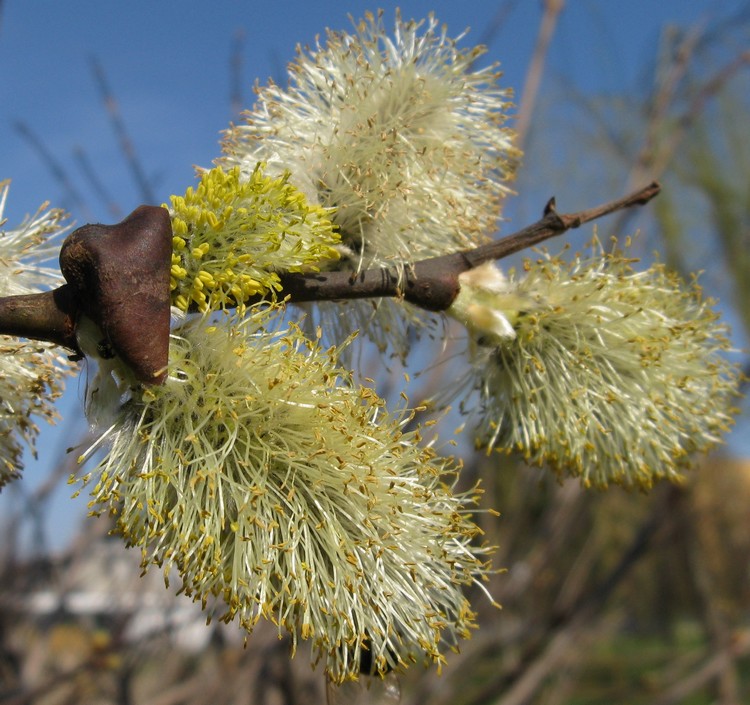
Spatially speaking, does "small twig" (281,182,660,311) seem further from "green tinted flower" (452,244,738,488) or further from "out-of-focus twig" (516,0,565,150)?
"out-of-focus twig" (516,0,565,150)

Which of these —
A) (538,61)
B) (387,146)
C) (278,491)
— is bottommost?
(278,491)

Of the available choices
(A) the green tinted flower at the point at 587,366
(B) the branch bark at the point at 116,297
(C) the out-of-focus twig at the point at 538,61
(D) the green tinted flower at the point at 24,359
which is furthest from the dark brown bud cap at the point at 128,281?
(C) the out-of-focus twig at the point at 538,61

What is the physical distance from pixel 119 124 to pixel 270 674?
6.47ft

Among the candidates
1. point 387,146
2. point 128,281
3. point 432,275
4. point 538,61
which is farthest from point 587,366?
point 538,61

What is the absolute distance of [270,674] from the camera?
280cm

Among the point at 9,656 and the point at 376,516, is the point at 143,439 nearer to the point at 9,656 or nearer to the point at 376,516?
the point at 376,516

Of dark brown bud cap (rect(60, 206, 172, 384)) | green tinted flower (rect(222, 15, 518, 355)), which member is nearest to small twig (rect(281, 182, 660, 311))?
green tinted flower (rect(222, 15, 518, 355))

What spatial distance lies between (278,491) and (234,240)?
1.13ft

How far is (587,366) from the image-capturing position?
4.40ft

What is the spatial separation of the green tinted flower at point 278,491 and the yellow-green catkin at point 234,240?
4 cm

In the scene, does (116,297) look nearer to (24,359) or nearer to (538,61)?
(24,359)

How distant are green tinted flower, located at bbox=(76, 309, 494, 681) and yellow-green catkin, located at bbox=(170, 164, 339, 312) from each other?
45 millimetres

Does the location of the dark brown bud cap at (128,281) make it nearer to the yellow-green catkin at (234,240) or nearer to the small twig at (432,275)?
the yellow-green catkin at (234,240)

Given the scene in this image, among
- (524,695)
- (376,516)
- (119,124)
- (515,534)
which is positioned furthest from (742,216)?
(376,516)
